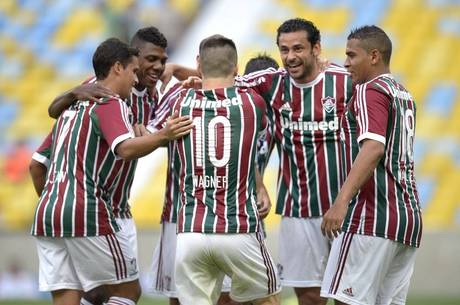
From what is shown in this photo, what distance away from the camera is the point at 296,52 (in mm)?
7805

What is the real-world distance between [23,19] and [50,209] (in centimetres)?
1561

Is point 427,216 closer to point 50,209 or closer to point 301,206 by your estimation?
point 301,206

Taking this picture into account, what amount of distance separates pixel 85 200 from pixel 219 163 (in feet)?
3.93

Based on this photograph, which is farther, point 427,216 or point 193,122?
point 427,216

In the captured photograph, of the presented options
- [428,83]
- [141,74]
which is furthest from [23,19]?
[141,74]

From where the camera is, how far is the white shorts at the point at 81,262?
7.28m

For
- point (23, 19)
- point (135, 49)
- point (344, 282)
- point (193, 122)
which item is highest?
point (23, 19)

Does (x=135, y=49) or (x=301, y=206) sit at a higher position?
(x=135, y=49)

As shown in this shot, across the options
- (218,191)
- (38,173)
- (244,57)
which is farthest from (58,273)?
Result: (244,57)

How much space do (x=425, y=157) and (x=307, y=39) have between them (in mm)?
9748

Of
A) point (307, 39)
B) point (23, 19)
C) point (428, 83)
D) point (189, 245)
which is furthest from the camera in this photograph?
point (23, 19)

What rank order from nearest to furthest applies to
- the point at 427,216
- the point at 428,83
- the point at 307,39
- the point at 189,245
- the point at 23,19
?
the point at 189,245
the point at 307,39
the point at 427,216
the point at 428,83
the point at 23,19

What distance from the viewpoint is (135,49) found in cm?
755

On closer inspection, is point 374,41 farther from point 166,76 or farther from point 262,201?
point 166,76
